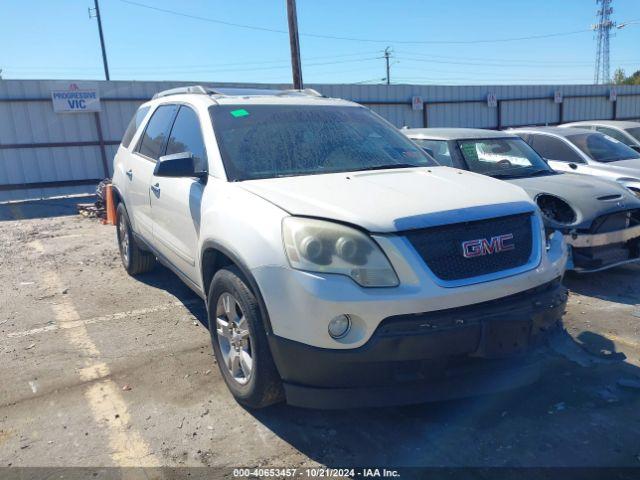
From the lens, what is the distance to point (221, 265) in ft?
10.9

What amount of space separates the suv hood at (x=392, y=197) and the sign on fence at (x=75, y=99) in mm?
11957

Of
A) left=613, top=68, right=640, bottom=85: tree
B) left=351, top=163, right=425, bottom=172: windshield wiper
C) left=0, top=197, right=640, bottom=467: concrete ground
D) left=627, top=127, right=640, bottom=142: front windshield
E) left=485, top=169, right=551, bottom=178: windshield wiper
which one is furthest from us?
left=613, top=68, right=640, bottom=85: tree

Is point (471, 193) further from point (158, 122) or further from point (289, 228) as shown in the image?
point (158, 122)

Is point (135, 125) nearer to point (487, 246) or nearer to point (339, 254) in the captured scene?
point (339, 254)

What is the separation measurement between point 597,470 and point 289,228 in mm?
1907

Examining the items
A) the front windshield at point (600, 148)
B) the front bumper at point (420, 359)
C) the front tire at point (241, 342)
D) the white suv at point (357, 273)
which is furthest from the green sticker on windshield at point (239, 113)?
the front windshield at point (600, 148)

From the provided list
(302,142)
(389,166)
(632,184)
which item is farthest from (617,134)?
(302,142)

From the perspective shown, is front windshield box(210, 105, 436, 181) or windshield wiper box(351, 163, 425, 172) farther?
windshield wiper box(351, 163, 425, 172)

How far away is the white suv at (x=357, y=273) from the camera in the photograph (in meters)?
2.49

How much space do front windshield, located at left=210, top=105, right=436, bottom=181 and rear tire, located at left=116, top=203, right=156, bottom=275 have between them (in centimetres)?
233

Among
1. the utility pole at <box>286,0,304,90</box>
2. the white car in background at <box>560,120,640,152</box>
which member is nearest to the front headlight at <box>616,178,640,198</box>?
the white car in background at <box>560,120,640,152</box>

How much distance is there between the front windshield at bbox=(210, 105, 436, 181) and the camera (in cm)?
347

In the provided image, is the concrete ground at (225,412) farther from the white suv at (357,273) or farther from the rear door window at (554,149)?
→ the rear door window at (554,149)

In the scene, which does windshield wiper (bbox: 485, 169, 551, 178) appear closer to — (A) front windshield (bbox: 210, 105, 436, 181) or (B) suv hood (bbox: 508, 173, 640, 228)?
(B) suv hood (bbox: 508, 173, 640, 228)
